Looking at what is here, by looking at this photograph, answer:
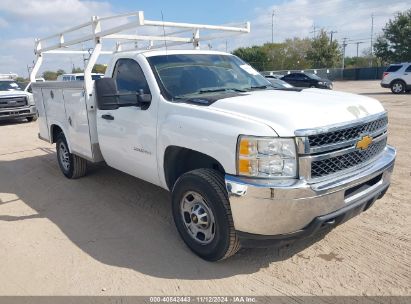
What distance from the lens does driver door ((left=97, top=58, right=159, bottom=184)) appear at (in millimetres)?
4066

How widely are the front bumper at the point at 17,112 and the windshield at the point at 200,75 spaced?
11.8 m

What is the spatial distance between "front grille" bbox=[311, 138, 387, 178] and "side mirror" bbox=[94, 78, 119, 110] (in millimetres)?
2063

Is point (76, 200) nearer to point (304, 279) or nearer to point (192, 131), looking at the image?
point (192, 131)

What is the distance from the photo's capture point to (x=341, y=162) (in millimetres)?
3207

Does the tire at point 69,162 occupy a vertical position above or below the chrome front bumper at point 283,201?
below

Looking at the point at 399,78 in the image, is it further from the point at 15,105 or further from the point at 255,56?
the point at 255,56

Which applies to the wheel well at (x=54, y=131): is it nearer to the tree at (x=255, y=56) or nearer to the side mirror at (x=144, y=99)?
Result: the side mirror at (x=144, y=99)

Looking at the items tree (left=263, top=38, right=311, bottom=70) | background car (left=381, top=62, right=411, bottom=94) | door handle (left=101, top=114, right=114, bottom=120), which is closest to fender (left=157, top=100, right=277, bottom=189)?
door handle (left=101, top=114, right=114, bottom=120)

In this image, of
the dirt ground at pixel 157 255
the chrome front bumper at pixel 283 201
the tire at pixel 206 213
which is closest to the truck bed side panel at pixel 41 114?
the dirt ground at pixel 157 255

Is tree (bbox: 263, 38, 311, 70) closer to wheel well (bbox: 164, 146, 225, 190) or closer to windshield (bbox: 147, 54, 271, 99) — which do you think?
windshield (bbox: 147, 54, 271, 99)

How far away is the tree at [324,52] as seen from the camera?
58.1m

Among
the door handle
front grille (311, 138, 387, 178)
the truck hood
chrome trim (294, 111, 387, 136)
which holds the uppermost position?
the truck hood

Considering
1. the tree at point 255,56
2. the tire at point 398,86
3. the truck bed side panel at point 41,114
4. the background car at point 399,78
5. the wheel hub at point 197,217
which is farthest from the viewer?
the tree at point 255,56

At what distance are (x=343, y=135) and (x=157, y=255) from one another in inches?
82.2
